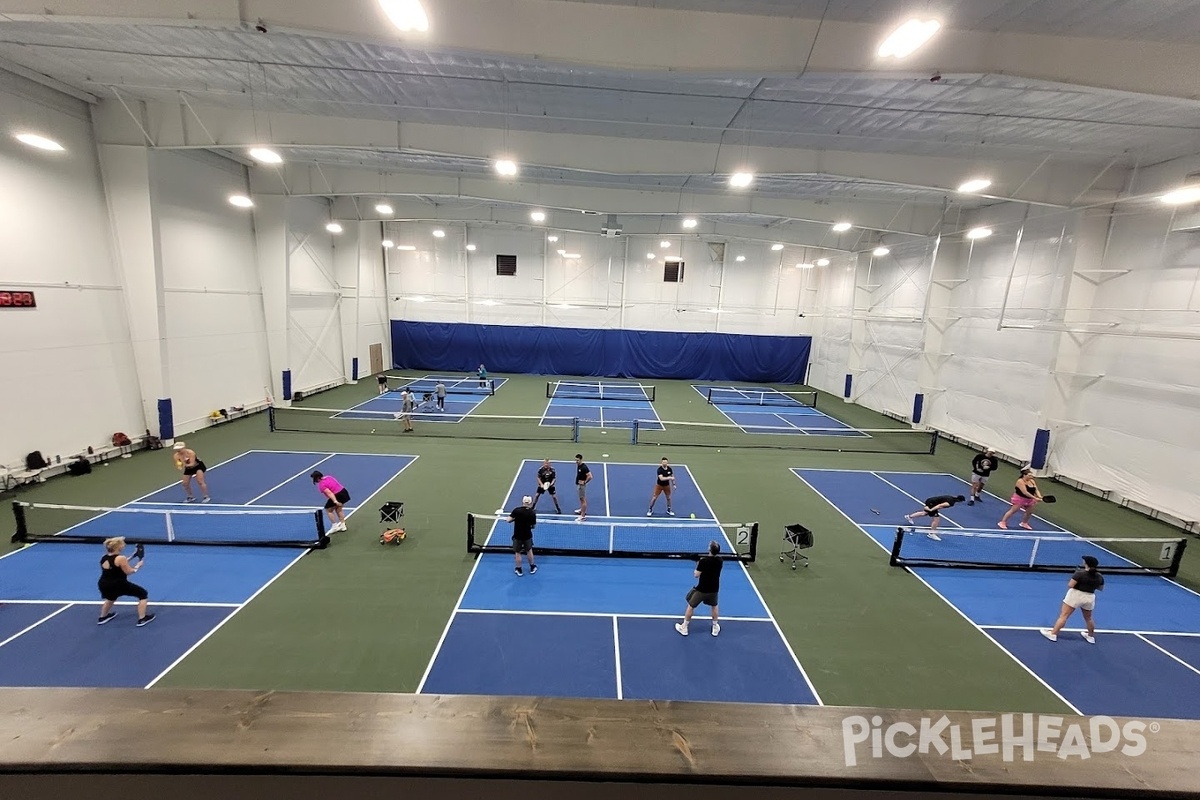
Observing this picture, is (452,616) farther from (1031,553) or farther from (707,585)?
(1031,553)

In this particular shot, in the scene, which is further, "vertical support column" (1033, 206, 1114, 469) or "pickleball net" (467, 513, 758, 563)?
"vertical support column" (1033, 206, 1114, 469)

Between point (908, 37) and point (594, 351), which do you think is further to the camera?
point (594, 351)

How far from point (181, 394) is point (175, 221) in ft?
18.5

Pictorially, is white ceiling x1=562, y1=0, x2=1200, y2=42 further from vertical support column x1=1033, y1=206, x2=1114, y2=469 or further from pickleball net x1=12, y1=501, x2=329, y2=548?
pickleball net x1=12, y1=501, x2=329, y2=548

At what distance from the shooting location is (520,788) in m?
1.38

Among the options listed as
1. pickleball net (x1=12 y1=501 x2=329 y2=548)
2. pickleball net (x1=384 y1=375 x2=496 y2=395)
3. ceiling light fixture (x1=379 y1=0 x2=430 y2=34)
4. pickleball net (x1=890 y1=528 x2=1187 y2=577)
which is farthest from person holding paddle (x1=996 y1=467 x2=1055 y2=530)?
pickleball net (x1=384 y1=375 x2=496 y2=395)

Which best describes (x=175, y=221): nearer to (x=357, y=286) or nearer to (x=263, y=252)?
(x=263, y=252)

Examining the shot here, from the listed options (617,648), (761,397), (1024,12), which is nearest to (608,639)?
(617,648)

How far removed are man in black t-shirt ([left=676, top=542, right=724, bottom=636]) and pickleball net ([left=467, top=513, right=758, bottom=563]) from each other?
1.91 meters

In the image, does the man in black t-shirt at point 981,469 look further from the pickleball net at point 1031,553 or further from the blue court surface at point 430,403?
Answer: the blue court surface at point 430,403

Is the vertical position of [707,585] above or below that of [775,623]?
above

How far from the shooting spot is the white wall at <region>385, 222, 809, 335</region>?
1308 inches

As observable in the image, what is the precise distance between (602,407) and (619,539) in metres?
13.9

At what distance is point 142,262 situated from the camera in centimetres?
1488
